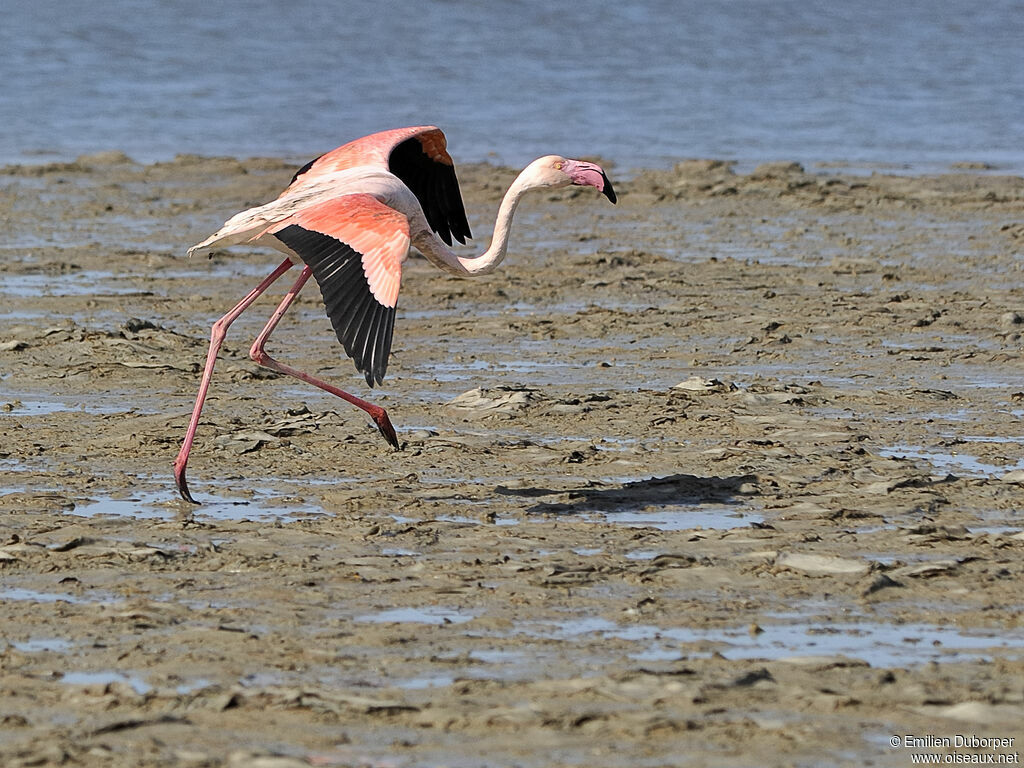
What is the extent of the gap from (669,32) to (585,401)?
106 feet

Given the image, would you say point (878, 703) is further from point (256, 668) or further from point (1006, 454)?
point (1006, 454)

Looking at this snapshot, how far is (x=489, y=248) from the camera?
8547 millimetres

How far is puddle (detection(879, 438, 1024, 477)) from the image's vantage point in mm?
7996

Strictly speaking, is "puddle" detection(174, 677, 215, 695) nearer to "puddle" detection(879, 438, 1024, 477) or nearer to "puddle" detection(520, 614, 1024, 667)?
"puddle" detection(520, 614, 1024, 667)

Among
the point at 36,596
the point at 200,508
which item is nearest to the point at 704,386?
the point at 200,508

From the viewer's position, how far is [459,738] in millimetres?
4824

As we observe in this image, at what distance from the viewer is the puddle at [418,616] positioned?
5.87m

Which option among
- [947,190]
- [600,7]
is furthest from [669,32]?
[947,190]

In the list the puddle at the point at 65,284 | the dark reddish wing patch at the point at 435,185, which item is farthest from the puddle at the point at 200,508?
the puddle at the point at 65,284

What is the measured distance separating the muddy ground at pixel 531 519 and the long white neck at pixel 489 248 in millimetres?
830

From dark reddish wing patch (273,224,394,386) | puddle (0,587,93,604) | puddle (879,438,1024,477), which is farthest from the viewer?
puddle (879,438,1024,477)

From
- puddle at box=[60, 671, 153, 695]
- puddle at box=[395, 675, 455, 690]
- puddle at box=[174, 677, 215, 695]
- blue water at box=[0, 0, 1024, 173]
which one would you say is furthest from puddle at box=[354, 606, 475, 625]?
blue water at box=[0, 0, 1024, 173]

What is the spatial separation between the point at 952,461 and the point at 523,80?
78.2ft

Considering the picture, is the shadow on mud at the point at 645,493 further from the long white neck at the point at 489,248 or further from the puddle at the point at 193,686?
the puddle at the point at 193,686
